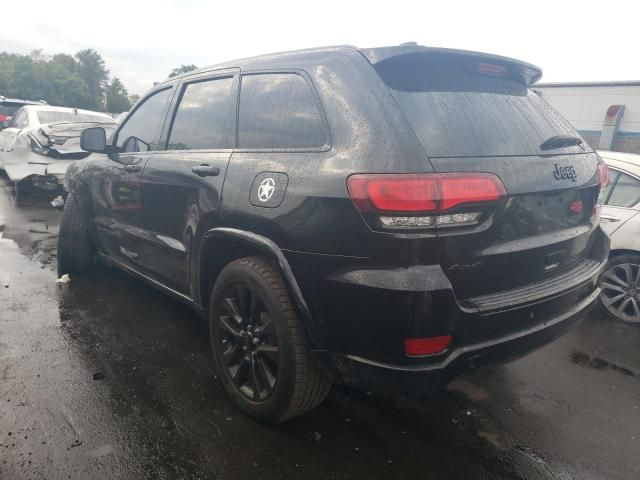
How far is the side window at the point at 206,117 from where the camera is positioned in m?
2.78

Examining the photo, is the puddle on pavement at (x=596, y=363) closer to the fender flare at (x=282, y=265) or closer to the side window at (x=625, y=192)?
the side window at (x=625, y=192)

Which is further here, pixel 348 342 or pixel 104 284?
pixel 104 284

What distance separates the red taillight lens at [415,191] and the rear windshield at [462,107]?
0.14m

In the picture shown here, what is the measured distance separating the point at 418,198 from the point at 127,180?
8.44 ft

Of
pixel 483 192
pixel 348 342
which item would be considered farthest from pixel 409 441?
pixel 483 192

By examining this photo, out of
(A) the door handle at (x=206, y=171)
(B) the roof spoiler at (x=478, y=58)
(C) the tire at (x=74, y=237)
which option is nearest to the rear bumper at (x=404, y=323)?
(A) the door handle at (x=206, y=171)

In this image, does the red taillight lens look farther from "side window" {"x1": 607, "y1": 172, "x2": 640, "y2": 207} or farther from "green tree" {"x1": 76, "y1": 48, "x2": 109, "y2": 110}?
"green tree" {"x1": 76, "y1": 48, "x2": 109, "y2": 110}

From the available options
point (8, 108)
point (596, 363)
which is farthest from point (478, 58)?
point (8, 108)

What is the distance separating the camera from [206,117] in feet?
9.72

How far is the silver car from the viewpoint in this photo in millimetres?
4020

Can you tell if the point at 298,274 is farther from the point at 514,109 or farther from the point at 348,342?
the point at 514,109

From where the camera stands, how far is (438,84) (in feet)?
7.06

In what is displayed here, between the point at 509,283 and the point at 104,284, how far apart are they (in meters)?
3.85

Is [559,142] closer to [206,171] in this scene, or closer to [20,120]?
[206,171]
